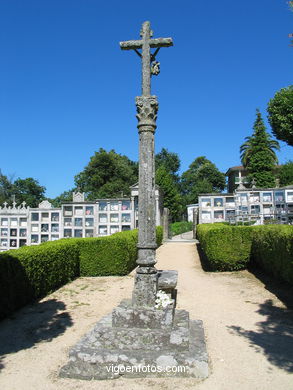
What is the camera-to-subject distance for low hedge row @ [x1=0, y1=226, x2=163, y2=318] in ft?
21.4

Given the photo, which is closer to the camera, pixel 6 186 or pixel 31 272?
pixel 31 272

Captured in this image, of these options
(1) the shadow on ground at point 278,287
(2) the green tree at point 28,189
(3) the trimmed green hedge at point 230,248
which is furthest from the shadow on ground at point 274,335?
(2) the green tree at point 28,189

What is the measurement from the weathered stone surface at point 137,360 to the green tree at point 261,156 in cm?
2999

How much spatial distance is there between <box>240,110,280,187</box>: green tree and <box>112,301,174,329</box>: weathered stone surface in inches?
1171

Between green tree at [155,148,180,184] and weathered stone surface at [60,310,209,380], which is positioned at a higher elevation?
green tree at [155,148,180,184]

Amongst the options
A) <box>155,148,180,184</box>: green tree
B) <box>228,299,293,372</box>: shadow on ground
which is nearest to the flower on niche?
<box>228,299,293,372</box>: shadow on ground

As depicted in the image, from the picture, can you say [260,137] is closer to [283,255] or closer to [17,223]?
[17,223]

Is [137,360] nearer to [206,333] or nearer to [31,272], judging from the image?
[206,333]

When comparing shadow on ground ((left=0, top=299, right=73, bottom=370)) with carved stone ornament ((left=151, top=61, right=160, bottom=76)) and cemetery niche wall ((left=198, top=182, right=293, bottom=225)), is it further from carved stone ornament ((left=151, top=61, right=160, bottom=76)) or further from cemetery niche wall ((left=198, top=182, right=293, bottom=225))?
cemetery niche wall ((left=198, top=182, right=293, bottom=225))

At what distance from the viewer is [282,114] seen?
72.2 feet

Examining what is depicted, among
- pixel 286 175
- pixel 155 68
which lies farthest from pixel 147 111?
pixel 286 175

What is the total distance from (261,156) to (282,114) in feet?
36.7

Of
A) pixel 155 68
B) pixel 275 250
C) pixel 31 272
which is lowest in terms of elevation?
pixel 31 272

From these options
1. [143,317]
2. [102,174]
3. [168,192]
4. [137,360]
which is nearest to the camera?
[137,360]
